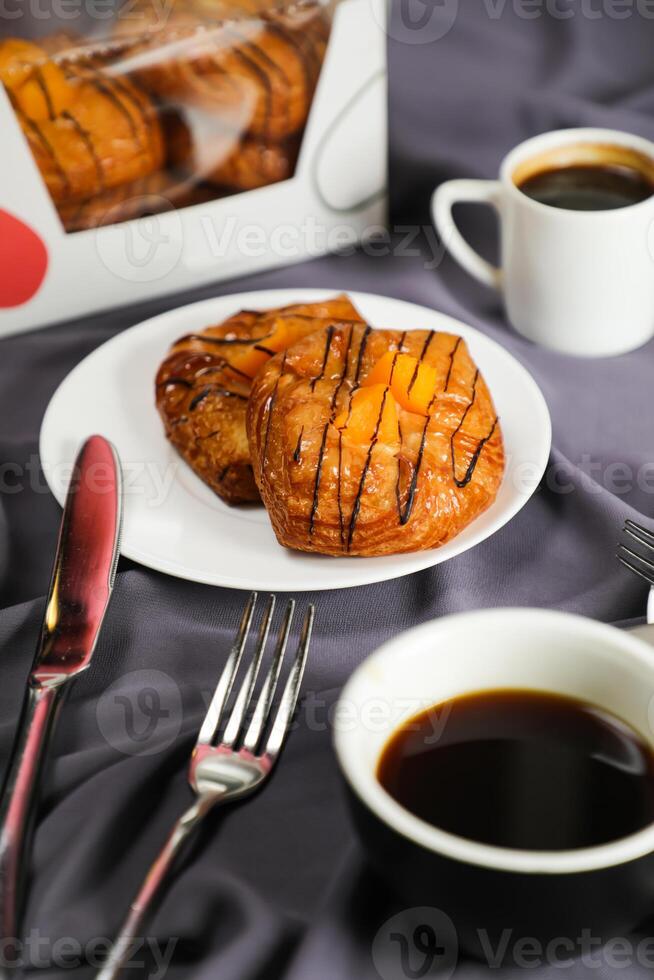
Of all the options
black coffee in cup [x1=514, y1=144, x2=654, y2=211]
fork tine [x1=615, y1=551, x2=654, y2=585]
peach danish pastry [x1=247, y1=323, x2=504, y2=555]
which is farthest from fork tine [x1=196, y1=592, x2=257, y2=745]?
black coffee in cup [x1=514, y1=144, x2=654, y2=211]

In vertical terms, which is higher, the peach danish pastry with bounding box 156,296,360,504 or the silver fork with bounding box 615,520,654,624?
the peach danish pastry with bounding box 156,296,360,504

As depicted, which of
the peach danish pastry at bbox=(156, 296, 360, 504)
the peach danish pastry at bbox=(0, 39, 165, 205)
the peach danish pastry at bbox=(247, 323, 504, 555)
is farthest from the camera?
the peach danish pastry at bbox=(0, 39, 165, 205)

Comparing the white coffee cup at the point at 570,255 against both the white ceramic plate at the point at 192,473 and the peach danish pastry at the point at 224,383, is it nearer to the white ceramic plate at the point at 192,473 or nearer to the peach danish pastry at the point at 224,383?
the white ceramic plate at the point at 192,473

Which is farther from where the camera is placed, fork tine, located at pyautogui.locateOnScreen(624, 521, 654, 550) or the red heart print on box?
the red heart print on box

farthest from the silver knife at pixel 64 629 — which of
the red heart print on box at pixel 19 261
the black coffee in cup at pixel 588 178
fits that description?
the black coffee in cup at pixel 588 178

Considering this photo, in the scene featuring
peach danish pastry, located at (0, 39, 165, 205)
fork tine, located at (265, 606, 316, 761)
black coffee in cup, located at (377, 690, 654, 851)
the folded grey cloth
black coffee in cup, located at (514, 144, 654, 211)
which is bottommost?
the folded grey cloth

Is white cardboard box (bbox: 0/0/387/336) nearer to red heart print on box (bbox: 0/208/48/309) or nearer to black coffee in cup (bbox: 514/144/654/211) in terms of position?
red heart print on box (bbox: 0/208/48/309)

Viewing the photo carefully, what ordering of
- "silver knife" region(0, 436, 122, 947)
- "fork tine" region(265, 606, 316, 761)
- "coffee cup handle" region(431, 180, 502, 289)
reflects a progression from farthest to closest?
"coffee cup handle" region(431, 180, 502, 289), "fork tine" region(265, 606, 316, 761), "silver knife" region(0, 436, 122, 947)
